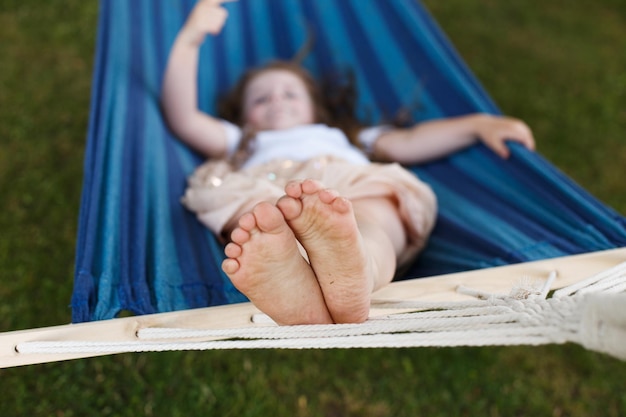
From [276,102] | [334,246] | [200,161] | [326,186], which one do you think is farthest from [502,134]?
[334,246]

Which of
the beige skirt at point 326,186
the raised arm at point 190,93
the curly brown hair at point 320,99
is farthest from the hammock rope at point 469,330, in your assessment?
the curly brown hair at point 320,99

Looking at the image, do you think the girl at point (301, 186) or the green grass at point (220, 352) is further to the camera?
the green grass at point (220, 352)

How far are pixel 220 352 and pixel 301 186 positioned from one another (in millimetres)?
1055

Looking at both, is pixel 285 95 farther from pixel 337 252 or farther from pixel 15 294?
pixel 337 252

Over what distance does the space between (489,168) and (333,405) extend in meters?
0.80

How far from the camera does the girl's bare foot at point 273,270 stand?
3.80 ft

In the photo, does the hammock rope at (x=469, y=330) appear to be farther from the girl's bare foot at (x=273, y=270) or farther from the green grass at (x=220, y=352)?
the green grass at (x=220, y=352)

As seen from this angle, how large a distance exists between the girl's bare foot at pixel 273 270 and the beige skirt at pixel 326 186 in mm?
526

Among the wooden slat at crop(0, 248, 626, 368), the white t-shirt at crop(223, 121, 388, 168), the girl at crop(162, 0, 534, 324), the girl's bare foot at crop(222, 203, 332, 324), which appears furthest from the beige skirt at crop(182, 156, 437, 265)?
the girl's bare foot at crop(222, 203, 332, 324)

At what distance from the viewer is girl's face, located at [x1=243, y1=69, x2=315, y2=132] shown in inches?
89.4

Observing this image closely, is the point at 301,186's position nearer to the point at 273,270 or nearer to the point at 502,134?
the point at 273,270

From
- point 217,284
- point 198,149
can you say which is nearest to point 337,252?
point 217,284

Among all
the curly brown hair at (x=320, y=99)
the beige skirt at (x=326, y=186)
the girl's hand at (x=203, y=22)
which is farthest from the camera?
the curly brown hair at (x=320, y=99)

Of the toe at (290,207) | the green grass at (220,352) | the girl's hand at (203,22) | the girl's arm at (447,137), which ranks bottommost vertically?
the green grass at (220,352)
